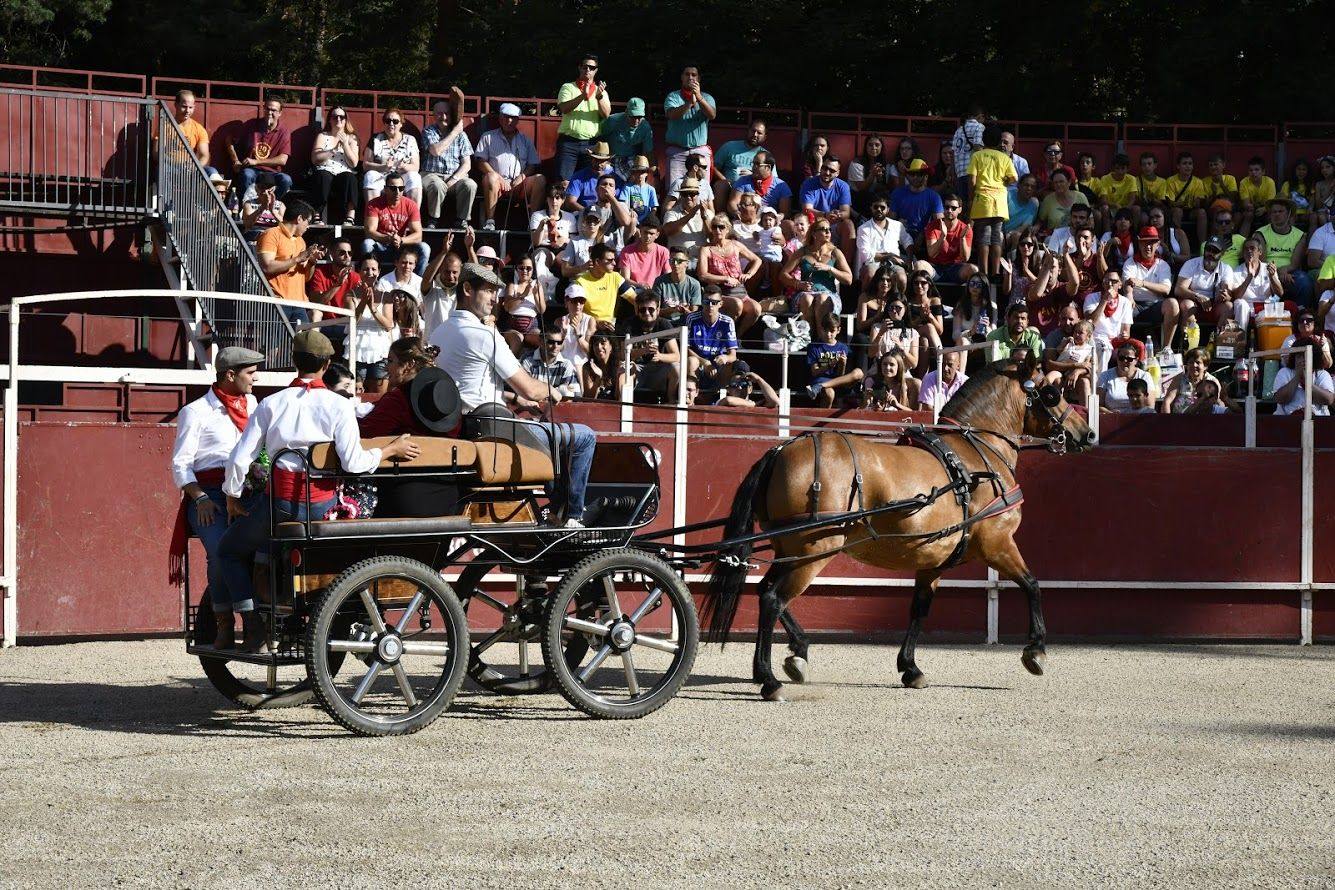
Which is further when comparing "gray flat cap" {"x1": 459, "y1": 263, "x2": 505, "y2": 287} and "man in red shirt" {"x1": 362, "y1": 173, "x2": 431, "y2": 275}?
"man in red shirt" {"x1": 362, "y1": 173, "x2": 431, "y2": 275}

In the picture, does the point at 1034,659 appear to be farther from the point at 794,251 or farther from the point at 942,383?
the point at 794,251

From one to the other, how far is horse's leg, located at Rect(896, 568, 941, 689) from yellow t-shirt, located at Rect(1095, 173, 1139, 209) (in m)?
10.4

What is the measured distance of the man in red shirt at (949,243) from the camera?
18.2 metres

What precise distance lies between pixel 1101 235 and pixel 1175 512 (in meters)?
6.62

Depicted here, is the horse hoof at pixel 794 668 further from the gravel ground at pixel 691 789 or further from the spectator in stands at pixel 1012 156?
the spectator in stands at pixel 1012 156

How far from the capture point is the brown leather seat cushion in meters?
7.81

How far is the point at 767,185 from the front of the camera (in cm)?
1848

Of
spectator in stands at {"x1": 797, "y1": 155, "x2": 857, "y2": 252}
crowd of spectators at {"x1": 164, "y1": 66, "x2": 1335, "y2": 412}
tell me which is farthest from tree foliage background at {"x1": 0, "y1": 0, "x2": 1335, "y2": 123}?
spectator in stands at {"x1": 797, "y1": 155, "x2": 857, "y2": 252}

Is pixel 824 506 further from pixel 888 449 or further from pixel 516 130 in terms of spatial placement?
pixel 516 130

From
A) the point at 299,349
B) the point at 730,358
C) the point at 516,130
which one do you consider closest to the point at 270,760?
the point at 299,349

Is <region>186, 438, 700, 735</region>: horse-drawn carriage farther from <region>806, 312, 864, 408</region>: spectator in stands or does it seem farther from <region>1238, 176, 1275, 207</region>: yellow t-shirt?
<region>1238, 176, 1275, 207</region>: yellow t-shirt

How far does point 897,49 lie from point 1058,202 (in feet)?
28.2

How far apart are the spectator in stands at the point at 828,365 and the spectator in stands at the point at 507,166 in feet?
12.2

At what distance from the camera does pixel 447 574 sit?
11.8 metres
